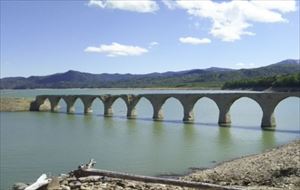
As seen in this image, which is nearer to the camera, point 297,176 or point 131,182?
point 131,182

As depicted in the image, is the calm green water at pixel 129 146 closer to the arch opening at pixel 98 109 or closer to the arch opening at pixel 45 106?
the arch opening at pixel 98 109

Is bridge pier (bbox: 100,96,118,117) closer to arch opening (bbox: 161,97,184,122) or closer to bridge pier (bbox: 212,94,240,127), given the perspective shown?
arch opening (bbox: 161,97,184,122)

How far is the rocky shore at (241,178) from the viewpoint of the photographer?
11.3 metres

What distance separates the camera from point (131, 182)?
1198 cm

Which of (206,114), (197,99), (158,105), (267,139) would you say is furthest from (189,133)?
(206,114)

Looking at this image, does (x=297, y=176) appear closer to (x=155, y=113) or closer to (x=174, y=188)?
(x=174, y=188)

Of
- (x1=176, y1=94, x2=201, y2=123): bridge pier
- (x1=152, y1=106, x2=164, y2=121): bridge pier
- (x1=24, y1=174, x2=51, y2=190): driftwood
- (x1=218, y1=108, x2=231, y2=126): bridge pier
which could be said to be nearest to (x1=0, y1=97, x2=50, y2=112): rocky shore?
(x1=152, y1=106, x2=164, y2=121): bridge pier

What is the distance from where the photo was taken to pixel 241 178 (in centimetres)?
2002

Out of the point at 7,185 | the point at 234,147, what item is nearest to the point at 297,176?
the point at 7,185

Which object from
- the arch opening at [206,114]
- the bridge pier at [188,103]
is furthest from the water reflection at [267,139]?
the bridge pier at [188,103]

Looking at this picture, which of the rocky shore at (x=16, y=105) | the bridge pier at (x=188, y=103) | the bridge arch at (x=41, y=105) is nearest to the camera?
the bridge pier at (x=188, y=103)

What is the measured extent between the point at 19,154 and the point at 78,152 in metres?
3.72

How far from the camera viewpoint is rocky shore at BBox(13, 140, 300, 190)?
444 inches

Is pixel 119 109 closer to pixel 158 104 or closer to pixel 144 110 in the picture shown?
pixel 144 110
